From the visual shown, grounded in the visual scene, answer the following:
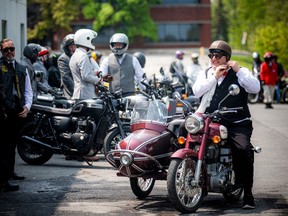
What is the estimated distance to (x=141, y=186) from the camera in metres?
11.2

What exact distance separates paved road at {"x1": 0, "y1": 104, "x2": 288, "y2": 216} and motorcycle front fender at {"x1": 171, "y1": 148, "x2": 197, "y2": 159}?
0.64 m

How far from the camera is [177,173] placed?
9.95 meters

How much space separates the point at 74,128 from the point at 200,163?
16.7 ft

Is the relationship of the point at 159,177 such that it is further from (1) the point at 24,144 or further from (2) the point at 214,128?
(1) the point at 24,144

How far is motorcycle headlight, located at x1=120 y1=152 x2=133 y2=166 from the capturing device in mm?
10203

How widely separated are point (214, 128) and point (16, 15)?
16.0 metres

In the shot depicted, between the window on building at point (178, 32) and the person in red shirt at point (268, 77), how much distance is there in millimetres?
58155

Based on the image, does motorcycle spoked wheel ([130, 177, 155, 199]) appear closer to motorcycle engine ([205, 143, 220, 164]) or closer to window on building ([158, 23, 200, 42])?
motorcycle engine ([205, 143, 220, 164])

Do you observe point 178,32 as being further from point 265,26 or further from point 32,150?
point 32,150

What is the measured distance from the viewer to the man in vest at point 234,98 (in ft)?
34.3

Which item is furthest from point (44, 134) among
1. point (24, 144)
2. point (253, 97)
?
point (253, 97)

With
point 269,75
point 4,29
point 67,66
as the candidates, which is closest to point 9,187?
point 67,66

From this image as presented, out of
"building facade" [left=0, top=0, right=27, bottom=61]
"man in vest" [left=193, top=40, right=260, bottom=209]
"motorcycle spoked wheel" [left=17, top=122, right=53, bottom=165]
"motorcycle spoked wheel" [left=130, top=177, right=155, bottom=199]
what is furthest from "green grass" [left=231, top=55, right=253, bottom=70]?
"man in vest" [left=193, top=40, right=260, bottom=209]

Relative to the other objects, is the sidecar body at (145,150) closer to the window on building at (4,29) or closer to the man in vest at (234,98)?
the man in vest at (234,98)
